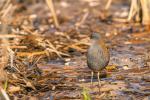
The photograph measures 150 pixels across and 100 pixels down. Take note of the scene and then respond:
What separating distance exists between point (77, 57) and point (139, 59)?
107 centimetres

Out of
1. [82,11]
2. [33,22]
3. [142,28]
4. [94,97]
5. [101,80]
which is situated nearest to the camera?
[94,97]

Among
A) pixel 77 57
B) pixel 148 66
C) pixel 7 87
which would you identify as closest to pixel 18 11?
pixel 77 57

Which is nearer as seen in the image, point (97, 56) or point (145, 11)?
point (97, 56)

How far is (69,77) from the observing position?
8055 mm

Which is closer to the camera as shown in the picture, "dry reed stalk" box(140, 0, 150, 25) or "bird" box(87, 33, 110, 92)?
"bird" box(87, 33, 110, 92)

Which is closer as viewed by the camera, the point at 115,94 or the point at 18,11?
the point at 115,94

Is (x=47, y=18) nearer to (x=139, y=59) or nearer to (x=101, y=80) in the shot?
(x=139, y=59)

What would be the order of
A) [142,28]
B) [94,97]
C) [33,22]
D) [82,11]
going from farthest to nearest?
[82,11] → [33,22] → [142,28] → [94,97]

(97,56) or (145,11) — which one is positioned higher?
(145,11)

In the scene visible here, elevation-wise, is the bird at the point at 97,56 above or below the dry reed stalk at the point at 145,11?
below

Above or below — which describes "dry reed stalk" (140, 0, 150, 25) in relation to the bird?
above

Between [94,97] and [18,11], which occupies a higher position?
[18,11]

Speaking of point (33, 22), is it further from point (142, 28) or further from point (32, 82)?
point (32, 82)

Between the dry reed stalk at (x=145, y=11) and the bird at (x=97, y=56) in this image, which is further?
the dry reed stalk at (x=145, y=11)
